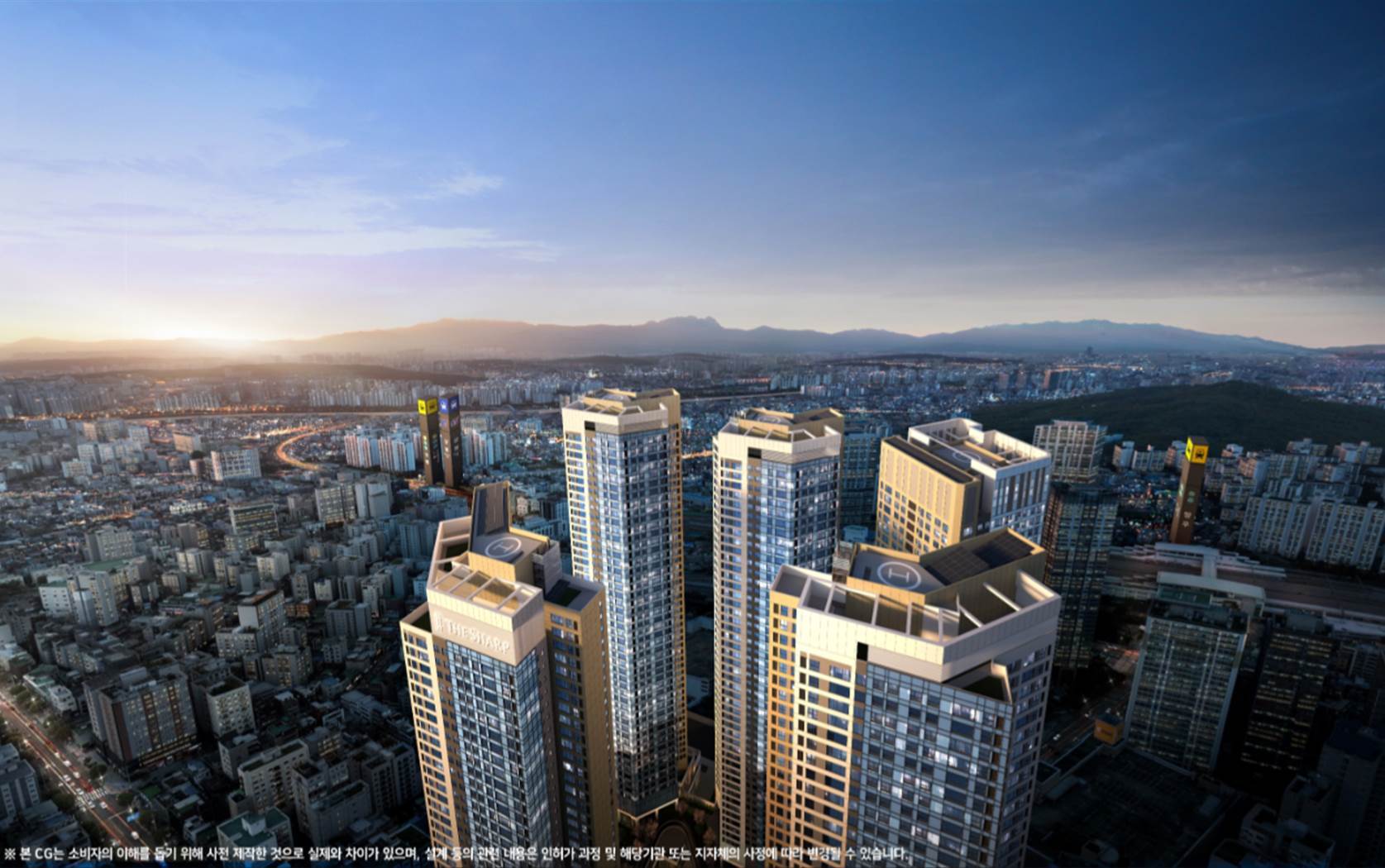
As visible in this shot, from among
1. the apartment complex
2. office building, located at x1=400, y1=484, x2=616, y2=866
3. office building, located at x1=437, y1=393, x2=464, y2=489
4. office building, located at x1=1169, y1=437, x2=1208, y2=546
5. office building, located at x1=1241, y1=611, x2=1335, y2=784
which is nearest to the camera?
office building, located at x1=400, y1=484, x2=616, y2=866

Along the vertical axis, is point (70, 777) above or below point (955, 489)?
below

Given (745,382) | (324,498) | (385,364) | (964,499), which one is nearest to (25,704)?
(324,498)

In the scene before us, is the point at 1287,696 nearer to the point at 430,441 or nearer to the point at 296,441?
the point at 430,441

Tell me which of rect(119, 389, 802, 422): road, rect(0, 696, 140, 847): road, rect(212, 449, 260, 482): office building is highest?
rect(119, 389, 802, 422): road

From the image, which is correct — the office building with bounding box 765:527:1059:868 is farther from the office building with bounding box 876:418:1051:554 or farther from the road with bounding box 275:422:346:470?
the road with bounding box 275:422:346:470

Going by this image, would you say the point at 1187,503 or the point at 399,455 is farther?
the point at 399,455

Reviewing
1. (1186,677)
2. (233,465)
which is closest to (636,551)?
(1186,677)

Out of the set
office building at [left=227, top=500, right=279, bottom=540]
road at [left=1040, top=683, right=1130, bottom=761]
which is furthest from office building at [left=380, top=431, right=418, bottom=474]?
road at [left=1040, top=683, right=1130, bottom=761]
